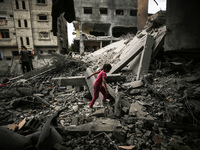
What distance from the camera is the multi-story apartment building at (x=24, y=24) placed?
1684 centimetres

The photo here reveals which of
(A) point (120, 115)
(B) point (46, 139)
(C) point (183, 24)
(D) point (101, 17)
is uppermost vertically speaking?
(D) point (101, 17)

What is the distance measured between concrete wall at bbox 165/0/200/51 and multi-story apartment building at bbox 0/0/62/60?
718 inches

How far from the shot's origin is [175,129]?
5.80 ft

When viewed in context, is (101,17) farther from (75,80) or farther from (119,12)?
(75,80)

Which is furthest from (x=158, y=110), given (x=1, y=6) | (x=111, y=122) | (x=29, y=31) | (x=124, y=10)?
(x=1, y=6)

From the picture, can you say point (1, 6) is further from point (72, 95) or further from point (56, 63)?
point (72, 95)

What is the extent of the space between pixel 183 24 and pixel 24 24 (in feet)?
75.2

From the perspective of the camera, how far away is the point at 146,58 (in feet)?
11.8

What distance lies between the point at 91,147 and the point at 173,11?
234cm

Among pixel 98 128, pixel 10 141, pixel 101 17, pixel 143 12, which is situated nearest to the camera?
Result: pixel 10 141

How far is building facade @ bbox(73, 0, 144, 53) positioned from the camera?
1519 centimetres

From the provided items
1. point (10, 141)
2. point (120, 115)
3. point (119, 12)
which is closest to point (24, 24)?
point (119, 12)

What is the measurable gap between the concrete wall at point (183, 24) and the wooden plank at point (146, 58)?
1.92m

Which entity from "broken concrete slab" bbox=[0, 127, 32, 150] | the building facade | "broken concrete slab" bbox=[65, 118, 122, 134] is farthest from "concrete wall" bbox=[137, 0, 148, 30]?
"broken concrete slab" bbox=[0, 127, 32, 150]
